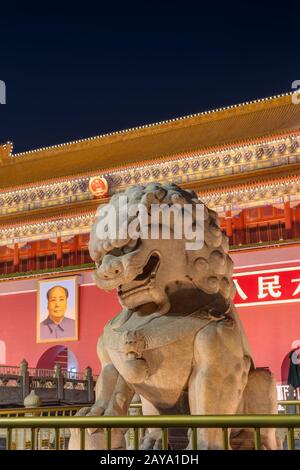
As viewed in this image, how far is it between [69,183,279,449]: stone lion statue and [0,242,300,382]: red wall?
10933mm

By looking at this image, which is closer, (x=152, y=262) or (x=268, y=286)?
(x=152, y=262)

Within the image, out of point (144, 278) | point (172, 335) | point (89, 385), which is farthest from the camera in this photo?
point (89, 385)

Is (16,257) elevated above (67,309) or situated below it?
above

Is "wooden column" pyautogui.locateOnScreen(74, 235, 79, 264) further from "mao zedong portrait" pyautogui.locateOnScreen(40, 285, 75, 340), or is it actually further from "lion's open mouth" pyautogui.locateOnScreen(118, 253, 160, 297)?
"lion's open mouth" pyautogui.locateOnScreen(118, 253, 160, 297)

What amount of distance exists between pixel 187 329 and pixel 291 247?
11.9 m

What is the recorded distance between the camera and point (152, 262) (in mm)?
3871

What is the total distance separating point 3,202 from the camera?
70.4 ft

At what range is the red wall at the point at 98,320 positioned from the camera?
1464cm

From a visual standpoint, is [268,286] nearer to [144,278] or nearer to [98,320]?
[98,320]

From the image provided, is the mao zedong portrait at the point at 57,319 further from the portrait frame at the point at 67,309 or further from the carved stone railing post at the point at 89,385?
the carved stone railing post at the point at 89,385

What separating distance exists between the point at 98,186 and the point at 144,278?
16.3m

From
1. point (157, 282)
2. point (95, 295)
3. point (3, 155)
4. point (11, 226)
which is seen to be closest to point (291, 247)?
point (95, 295)

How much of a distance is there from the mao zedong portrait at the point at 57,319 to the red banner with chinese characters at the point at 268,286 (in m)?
5.10

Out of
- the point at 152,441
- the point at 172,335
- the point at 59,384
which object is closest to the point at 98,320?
the point at 59,384
